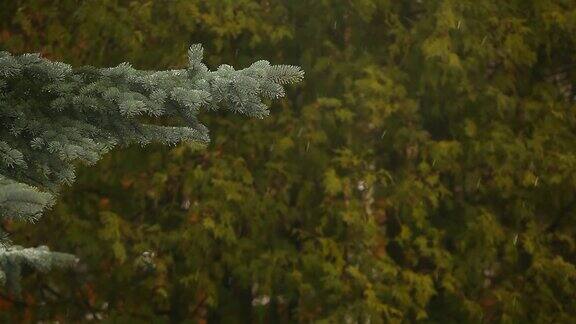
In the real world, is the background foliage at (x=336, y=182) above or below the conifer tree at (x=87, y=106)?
below

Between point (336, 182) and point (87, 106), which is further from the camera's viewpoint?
point (336, 182)

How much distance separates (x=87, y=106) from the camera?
7.47 ft

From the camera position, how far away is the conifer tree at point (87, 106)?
219 centimetres

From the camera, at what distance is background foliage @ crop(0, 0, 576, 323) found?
507 centimetres

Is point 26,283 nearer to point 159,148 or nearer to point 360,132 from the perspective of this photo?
point 159,148

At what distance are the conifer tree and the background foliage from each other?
2.67m

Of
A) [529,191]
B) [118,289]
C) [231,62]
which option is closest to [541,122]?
[529,191]

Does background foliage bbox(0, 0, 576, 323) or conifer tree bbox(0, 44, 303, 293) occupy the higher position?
conifer tree bbox(0, 44, 303, 293)

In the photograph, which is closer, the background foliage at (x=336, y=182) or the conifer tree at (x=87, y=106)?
the conifer tree at (x=87, y=106)

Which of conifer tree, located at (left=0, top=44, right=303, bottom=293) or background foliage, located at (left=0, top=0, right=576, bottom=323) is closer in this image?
conifer tree, located at (left=0, top=44, right=303, bottom=293)

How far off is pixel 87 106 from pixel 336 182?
293 cm

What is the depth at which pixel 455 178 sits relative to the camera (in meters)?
5.24

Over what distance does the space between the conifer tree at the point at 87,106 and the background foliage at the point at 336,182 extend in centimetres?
267

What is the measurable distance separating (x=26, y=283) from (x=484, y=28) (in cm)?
394
